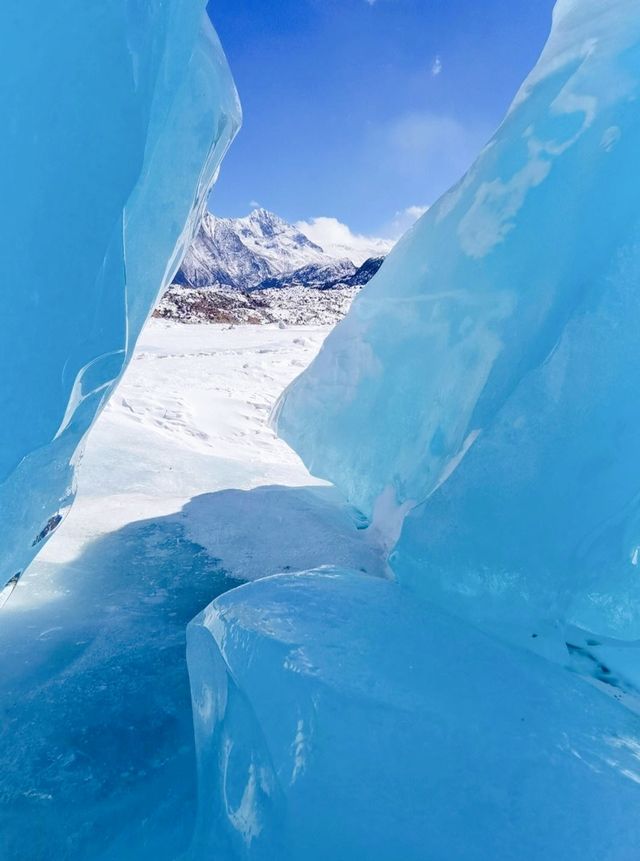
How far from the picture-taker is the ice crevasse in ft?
3.78

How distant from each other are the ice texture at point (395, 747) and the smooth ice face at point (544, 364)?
0.30 m

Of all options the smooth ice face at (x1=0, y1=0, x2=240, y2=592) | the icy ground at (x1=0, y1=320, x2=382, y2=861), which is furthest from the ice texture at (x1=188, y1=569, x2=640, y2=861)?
the smooth ice face at (x1=0, y1=0, x2=240, y2=592)

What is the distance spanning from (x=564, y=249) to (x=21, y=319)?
168 centimetres

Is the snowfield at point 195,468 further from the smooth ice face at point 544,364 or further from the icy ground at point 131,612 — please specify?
the smooth ice face at point 544,364

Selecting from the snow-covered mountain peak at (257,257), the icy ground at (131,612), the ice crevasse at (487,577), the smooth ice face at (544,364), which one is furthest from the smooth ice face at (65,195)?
the snow-covered mountain peak at (257,257)

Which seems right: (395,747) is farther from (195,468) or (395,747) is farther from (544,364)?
(195,468)

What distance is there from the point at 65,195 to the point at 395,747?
5.02 feet

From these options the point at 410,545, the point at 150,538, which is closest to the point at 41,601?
the point at 150,538

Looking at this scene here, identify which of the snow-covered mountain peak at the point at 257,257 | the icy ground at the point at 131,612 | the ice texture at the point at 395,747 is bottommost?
the icy ground at the point at 131,612

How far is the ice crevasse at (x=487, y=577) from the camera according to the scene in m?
1.15

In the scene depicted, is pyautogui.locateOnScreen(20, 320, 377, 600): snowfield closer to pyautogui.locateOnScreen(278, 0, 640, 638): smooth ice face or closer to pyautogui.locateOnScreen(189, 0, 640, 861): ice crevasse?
pyautogui.locateOnScreen(189, 0, 640, 861): ice crevasse

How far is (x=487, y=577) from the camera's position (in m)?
1.80

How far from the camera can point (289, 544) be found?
2938 millimetres

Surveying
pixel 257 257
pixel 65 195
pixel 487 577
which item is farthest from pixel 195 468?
pixel 257 257
